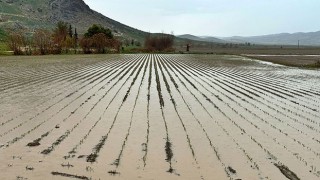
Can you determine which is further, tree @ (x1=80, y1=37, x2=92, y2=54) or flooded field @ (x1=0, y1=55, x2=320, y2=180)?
tree @ (x1=80, y1=37, x2=92, y2=54)

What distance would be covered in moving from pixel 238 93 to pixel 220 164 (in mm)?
7748

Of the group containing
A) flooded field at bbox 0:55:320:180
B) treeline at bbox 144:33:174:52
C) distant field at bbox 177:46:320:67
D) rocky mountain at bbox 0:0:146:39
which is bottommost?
distant field at bbox 177:46:320:67

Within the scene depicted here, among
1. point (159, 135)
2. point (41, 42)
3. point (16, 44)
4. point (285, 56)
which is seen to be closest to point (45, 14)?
point (41, 42)

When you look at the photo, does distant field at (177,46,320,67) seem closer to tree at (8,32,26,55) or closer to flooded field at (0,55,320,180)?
flooded field at (0,55,320,180)

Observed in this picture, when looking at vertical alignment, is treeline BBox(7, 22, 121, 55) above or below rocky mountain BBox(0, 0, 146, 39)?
below

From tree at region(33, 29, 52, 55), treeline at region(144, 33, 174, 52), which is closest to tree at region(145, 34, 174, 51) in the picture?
treeline at region(144, 33, 174, 52)

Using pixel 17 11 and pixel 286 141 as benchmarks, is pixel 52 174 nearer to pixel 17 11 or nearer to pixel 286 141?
pixel 286 141

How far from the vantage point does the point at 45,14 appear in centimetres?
15438

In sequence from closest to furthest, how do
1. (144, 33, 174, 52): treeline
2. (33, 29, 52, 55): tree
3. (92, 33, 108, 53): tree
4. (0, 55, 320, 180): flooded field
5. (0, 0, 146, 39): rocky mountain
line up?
(0, 55, 320, 180): flooded field, (33, 29, 52, 55): tree, (92, 33, 108, 53): tree, (144, 33, 174, 52): treeline, (0, 0, 146, 39): rocky mountain

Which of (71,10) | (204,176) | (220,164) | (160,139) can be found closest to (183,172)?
(204,176)

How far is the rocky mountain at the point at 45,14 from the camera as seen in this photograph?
421 feet

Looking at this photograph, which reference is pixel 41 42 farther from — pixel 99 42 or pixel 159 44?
pixel 159 44

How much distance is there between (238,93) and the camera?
12984mm

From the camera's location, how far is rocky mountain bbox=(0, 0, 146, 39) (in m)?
128
